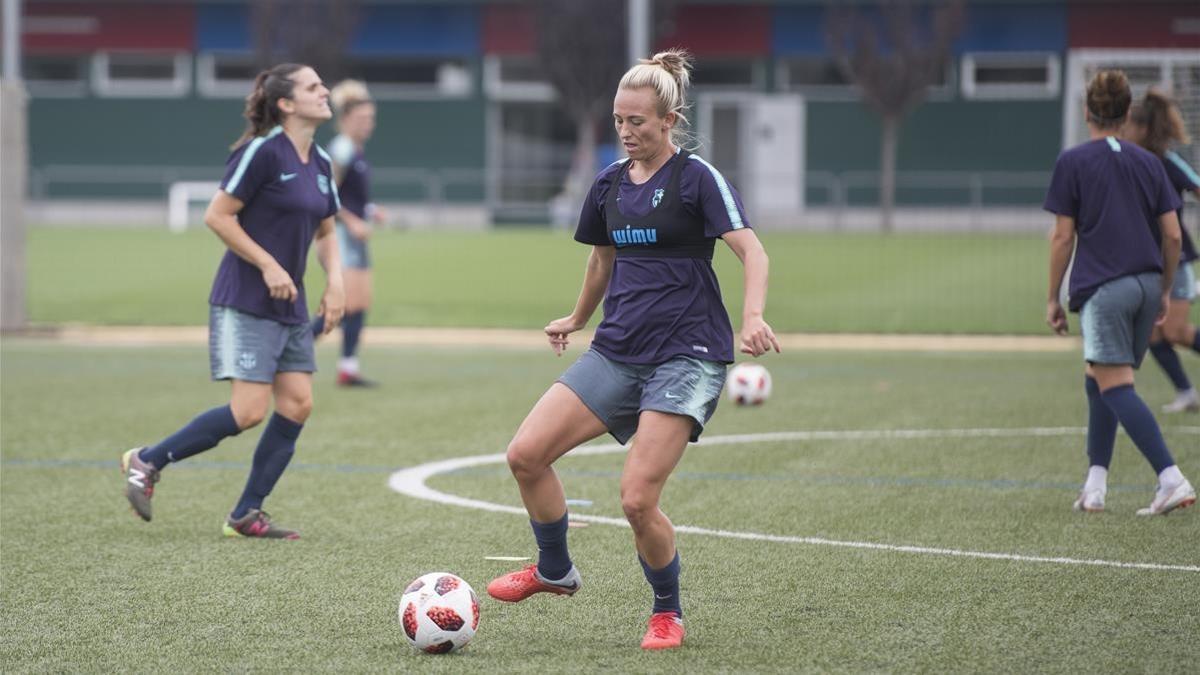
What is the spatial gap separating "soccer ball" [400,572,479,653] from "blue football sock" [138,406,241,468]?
2272mm

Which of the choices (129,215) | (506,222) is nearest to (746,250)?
(506,222)

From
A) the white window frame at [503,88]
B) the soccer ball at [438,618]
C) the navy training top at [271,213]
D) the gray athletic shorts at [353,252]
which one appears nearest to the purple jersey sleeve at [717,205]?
the soccer ball at [438,618]

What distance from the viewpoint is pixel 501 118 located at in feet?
136

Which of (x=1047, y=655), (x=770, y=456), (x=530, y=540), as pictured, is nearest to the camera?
(x=1047, y=655)

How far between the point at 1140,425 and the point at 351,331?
7268mm

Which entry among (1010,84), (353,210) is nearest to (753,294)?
(353,210)

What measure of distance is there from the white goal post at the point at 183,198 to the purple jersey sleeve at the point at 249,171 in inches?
1041

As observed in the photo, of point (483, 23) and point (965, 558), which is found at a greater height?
point (483, 23)

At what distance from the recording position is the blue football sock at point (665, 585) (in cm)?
564

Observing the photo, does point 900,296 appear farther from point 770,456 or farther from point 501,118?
point 501,118

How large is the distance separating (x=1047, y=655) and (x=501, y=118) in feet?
120

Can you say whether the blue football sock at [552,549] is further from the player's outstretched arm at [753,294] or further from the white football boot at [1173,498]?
A: the white football boot at [1173,498]

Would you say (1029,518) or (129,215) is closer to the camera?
(1029,518)

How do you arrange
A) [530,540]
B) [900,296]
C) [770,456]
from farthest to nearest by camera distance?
[900,296] → [770,456] → [530,540]
